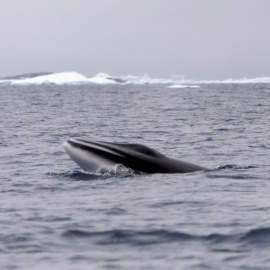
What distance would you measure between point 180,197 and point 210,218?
1.91m

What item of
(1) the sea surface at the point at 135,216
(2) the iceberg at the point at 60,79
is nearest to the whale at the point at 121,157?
(1) the sea surface at the point at 135,216

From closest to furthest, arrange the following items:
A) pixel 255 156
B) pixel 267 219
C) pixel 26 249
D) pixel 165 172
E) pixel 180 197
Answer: pixel 26 249 → pixel 267 219 → pixel 180 197 → pixel 165 172 → pixel 255 156

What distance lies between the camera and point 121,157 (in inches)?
527

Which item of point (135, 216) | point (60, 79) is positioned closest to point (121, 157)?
point (135, 216)

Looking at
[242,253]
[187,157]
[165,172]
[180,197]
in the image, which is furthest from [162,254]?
[187,157]

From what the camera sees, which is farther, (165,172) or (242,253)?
(165,172)

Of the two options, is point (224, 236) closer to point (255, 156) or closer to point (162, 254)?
point (162, 254)

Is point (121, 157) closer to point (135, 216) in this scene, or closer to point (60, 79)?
point (135, 216)

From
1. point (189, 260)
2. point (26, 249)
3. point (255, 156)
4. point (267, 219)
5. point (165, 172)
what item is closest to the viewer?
point (189, 260)

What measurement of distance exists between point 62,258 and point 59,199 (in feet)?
13.0

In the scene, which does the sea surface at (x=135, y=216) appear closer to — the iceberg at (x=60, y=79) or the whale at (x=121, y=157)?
the whale at (x=121, y=157)

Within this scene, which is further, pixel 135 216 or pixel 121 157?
pixel 121 157

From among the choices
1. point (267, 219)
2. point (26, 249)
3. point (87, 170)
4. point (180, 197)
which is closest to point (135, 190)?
point (180, 197)

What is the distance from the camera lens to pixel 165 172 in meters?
13.4
